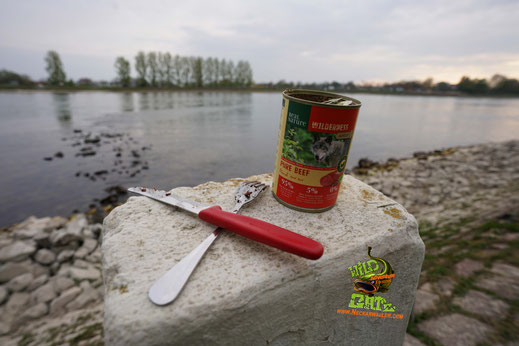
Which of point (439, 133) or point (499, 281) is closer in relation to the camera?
point (499, 281)

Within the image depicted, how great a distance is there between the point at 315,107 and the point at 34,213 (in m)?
10.2

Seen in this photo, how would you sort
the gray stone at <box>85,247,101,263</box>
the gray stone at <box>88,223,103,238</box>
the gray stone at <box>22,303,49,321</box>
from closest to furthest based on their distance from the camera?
the gray stone at <box>22,303,49,321</box>
the gray stone at <box>85,247,101,263</box>
the gray stone at <box>88,223,103,238</box>

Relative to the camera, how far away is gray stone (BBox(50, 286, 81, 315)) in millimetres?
4016

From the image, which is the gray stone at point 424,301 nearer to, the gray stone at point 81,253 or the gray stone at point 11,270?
the gray stone at point 81,253

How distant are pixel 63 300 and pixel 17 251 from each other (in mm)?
2147

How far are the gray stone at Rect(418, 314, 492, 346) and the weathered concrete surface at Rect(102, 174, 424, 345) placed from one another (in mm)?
1027

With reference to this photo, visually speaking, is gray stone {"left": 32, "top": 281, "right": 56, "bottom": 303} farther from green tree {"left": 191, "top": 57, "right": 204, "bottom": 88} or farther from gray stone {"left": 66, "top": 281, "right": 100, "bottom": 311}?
green tree {"left": 191, "top": 57, "right": 204, "bottom": 88}

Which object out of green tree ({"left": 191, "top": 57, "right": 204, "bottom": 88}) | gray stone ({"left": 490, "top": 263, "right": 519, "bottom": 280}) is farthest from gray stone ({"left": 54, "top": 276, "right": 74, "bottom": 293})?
green tree ({"left": 191, "top": 57, "right": 204, "bottom": 88})

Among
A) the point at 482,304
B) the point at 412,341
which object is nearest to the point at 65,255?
the point at 412,341

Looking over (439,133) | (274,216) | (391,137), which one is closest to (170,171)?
(274,216)

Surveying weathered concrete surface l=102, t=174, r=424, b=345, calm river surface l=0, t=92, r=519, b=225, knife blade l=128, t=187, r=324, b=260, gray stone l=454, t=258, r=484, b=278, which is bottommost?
calm river surface l=0, t=92, r=519, b=225

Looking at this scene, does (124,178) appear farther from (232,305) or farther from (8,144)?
(232,305)

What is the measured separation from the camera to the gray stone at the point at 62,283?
4.45 meters

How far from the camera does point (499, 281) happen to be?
2760 mm
